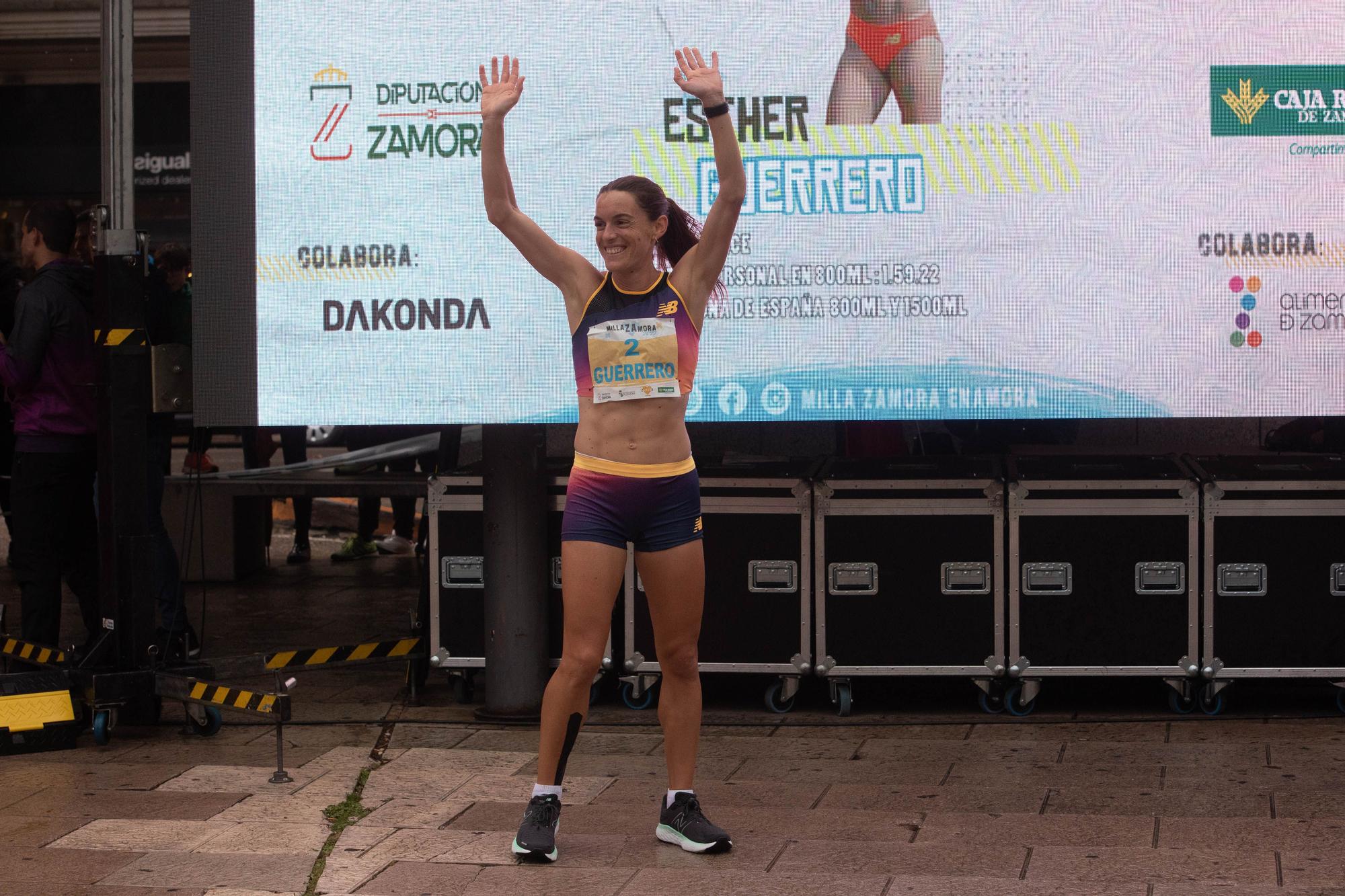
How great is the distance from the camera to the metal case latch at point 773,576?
7.13m

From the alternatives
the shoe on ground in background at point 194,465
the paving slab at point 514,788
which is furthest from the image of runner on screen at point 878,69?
the shoe on ground in background at point 194,465

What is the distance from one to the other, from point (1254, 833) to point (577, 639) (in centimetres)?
221

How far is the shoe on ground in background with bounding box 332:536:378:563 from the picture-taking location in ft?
40.0

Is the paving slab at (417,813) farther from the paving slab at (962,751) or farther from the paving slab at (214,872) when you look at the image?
the paving slab at (962,751)

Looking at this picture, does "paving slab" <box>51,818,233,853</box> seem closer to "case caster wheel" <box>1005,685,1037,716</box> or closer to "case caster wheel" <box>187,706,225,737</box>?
"case caster wheel" <box>187,706,225,737</box>

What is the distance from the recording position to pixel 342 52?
21.3ft

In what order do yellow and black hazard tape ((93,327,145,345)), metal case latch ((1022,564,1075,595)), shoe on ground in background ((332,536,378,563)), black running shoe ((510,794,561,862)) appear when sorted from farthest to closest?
1. shoe on ground in background ((332,536,378,563))
2. metal case latch ((1022,564,1075,595))
3. yellow and black hazard tape ((93,327,145,345))
4. black running shoe ((510,794,561,862))

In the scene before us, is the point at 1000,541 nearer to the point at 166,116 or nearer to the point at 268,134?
the point at 268,134

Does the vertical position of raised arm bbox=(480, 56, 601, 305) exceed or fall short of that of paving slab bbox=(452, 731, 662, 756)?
it exceeds it

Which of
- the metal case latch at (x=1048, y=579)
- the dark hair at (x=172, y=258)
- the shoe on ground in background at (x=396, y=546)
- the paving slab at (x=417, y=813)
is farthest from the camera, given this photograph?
the shoe on ground in background at (x=396, y=546)

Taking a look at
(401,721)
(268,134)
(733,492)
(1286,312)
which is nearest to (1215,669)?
(1286,312)

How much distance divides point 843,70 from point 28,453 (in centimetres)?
404

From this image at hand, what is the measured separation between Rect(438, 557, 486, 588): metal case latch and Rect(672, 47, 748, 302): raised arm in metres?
2.72

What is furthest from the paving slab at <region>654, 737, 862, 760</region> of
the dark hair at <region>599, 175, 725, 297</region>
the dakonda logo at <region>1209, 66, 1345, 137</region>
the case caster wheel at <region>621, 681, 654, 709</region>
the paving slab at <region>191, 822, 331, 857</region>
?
the dakonda logo at <region>1209, 66, 1345, 137</region>
